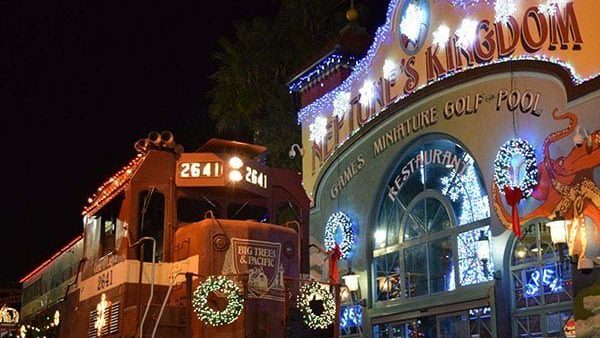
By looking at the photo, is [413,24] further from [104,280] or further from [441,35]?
[104,280]

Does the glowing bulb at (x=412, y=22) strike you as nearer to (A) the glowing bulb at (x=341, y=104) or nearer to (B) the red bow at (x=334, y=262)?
(A) the glowing bulb at (x=341, y=104)

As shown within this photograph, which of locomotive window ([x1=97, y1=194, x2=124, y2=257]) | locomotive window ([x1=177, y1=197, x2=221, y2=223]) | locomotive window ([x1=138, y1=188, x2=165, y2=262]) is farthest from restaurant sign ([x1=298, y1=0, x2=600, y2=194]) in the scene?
locomotive window ([x1=97, y1=194, x2=124, y2=257])

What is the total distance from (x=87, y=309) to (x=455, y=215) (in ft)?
28.5

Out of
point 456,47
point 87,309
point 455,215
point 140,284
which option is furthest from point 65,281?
point 456,47

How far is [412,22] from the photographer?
19.0 m

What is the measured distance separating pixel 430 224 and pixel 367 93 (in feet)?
14.4

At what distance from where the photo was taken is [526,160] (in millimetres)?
15031

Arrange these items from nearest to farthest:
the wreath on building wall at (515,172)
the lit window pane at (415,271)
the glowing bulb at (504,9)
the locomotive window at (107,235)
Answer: the locomotive window at (107,235) < the wreath on building wall at (515,172) < the glowing bulb at (504,9) < the lit window pane at (415,271)

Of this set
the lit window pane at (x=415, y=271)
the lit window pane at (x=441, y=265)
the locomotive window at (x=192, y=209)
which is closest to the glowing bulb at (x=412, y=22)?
the lit window pane at (x=441, y=265)

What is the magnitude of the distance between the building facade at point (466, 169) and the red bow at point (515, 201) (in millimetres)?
58

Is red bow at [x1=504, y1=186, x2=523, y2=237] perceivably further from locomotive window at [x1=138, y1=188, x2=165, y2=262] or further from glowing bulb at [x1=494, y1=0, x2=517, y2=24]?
locomotive window at [x1=138, y1=188, x2=165, y2=262]

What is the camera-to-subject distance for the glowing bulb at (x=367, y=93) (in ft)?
67.4

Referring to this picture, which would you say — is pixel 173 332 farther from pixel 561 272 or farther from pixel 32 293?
pixel 32 293

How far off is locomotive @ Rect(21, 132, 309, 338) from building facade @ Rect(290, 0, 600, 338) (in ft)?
16.8
